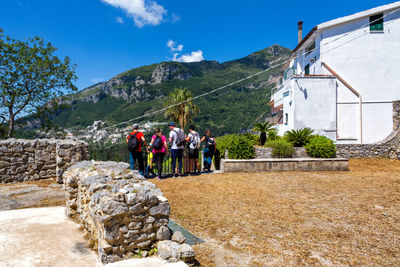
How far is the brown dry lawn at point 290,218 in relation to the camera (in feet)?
11.6

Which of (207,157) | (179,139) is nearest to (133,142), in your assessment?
(179,139)

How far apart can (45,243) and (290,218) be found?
434 centimetres

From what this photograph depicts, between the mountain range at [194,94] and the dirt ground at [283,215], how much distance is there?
38.7 m

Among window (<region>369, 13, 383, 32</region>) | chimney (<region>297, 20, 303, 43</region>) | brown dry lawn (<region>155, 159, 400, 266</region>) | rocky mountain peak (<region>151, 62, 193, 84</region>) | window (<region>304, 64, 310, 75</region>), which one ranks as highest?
rocky mountain peak (<region>151, 62, 193, 84</region>)

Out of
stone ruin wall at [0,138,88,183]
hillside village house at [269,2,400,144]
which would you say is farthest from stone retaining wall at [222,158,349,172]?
hillside village house at [269,2,400,144]

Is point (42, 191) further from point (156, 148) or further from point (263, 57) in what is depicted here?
point (263, 57)

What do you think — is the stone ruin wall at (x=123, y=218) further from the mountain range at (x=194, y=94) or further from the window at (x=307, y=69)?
the mountain range at (x=194, y=94)

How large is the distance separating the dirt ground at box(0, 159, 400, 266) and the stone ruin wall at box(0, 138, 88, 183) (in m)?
0.61

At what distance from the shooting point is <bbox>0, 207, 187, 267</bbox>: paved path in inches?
120

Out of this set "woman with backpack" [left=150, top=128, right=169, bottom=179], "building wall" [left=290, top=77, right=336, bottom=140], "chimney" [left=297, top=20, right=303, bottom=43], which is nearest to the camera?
"woman with backpack" [left=150, top=128, right=169, bottom=179]

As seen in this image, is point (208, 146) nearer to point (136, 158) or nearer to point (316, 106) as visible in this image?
point (136, 158)

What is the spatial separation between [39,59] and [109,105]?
3912 inches

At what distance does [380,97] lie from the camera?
17203mm

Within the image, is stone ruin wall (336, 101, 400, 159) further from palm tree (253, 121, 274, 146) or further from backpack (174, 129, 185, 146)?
backpack (174, 129, 185, 146)
